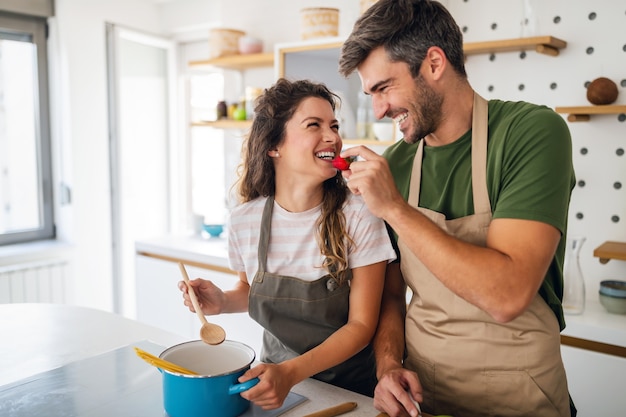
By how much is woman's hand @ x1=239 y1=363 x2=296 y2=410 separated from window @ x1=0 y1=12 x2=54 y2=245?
11.2 ft

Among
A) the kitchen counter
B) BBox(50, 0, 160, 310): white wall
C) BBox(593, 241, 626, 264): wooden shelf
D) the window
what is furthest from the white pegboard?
the window

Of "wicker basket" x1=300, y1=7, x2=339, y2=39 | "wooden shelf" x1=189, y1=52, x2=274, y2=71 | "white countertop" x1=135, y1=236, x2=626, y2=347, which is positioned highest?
"wicker basket" x1=300, y1=7, x2=339, y2=39

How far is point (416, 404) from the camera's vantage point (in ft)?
3.70

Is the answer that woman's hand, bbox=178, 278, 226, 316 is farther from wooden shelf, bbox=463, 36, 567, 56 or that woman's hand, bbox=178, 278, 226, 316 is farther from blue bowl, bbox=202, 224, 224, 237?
blue bowl, bbox=202, 224, 224, 237

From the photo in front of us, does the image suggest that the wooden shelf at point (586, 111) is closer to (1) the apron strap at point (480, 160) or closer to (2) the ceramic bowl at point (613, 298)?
(2) the ceramic bowl at point (613, 298)

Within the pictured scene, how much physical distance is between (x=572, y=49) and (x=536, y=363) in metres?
1.76

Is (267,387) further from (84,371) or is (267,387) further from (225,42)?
(225,42)

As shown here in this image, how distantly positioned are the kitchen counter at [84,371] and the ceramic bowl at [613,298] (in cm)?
150

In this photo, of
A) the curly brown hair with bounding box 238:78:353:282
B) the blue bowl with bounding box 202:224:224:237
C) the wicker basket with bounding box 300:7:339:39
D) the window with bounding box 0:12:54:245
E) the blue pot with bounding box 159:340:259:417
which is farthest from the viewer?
the window with bounding box 0:12:54:245

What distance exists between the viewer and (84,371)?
4.50 ft

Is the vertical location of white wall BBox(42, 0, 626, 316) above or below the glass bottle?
above

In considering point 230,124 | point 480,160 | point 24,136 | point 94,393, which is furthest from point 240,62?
point 94,393

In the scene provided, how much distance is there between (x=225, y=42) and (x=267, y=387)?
289 cm

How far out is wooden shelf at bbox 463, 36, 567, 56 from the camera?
2.37 meters
